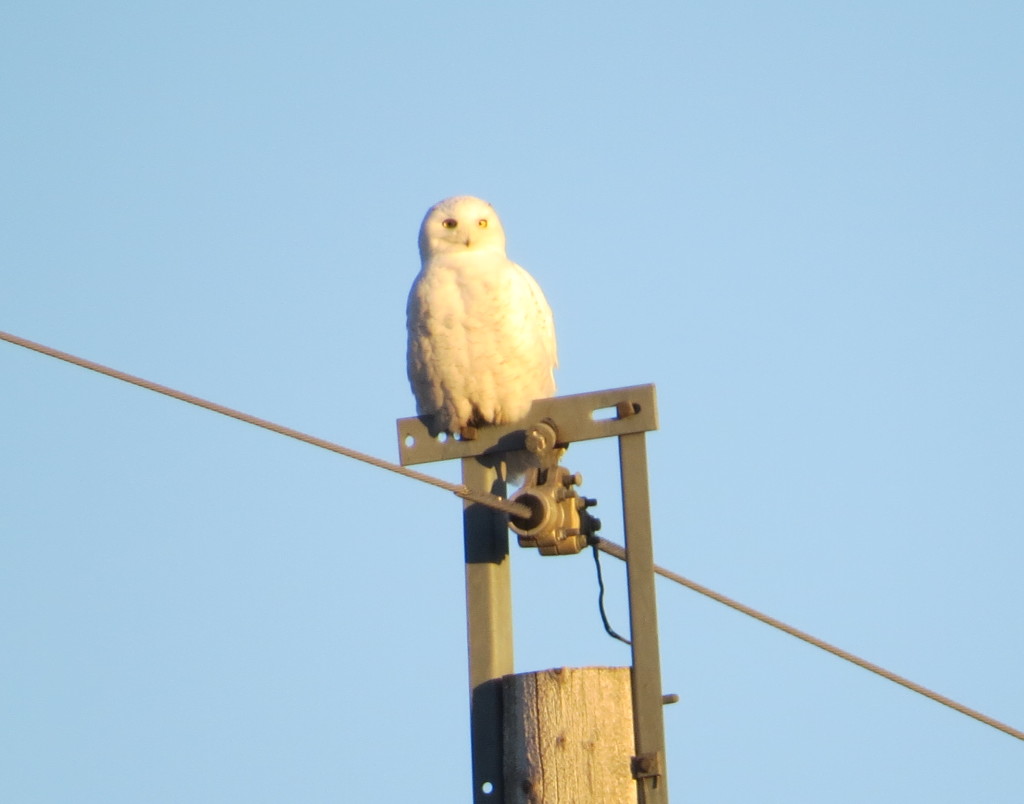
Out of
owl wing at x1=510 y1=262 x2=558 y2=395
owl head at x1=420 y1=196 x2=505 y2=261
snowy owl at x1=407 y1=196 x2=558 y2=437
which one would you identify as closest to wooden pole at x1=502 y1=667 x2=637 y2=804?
snowy owl at x1=407 y1=196 x2=558 y2=437

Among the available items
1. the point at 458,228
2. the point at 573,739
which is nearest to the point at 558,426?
the point at 573,739

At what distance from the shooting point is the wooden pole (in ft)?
10.8

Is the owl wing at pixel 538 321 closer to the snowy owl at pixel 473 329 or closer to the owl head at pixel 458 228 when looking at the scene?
the snowy owl at pixel 473 329

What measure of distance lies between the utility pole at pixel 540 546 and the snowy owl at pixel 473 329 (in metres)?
0.34

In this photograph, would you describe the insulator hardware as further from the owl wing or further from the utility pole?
the owl wing

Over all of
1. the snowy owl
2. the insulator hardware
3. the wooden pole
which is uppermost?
the snowy owl

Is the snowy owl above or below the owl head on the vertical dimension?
below

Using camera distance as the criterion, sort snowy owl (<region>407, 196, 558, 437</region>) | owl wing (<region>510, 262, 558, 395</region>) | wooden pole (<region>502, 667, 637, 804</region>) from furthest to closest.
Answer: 1. owl wing (<region>510, 262, 558, 395</region>)
2. snowy owl (<region>407, 196, 558, 437</region>)
3. wooden pole (<region>502, 667, 637, 804</region>)

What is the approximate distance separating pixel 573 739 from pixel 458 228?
2.49 metres

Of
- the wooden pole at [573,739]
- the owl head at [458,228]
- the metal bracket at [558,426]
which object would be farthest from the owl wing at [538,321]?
the wooden pole at [573,739]

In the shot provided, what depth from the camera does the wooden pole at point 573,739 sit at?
3307 millimetres

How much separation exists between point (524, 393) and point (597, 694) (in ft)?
4.88

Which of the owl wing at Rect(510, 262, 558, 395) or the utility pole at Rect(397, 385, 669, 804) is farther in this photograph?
the owl wing at Rect(510, 262, 558, 395)

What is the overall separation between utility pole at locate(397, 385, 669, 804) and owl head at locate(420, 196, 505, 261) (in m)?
1.34
